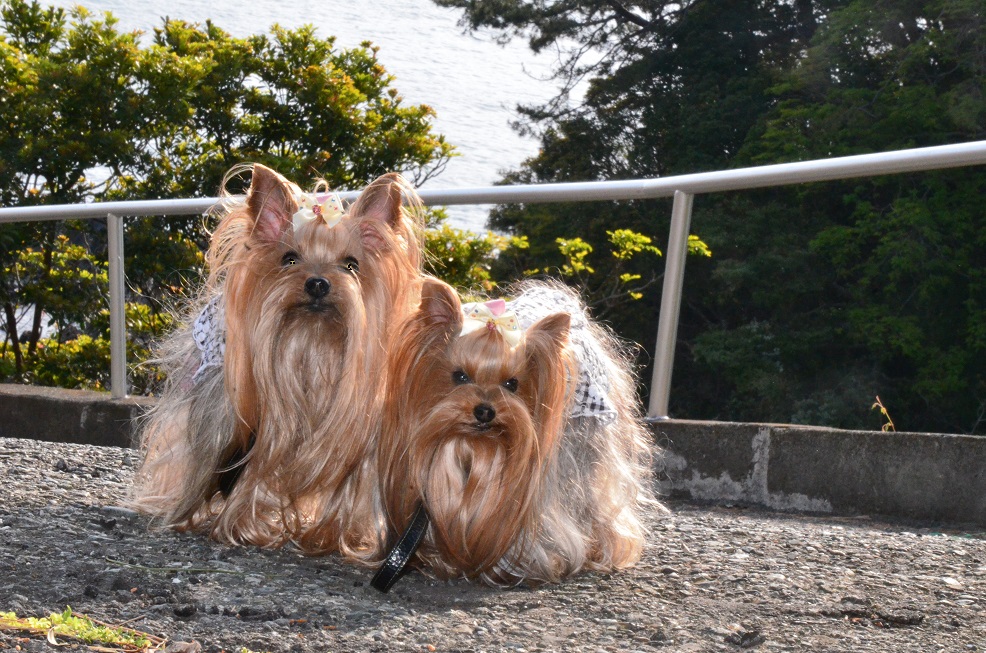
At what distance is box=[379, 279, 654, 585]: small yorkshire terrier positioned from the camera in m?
3.17

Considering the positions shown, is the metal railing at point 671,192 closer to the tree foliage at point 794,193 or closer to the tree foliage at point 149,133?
the tree foliage at point 149,133

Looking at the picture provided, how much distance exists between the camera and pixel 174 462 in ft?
12.9

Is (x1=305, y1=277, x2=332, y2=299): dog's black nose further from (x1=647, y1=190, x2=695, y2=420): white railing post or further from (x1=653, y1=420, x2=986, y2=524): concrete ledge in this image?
(x1=653, y1=420, x2=986, y2=524): concrete ledge

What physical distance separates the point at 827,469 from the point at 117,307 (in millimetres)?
3541

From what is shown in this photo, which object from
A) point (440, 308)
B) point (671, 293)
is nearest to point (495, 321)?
point (440, 308)

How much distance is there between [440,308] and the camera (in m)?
3.19

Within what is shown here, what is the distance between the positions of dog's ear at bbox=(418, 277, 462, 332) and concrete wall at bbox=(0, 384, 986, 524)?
187cm

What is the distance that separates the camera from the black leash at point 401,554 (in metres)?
3.22

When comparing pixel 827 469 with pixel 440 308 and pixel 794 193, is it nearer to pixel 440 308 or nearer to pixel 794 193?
pixel 440 308

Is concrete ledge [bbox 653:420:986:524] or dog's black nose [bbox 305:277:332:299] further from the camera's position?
concrete ledge [bbox 653:420:986:524]

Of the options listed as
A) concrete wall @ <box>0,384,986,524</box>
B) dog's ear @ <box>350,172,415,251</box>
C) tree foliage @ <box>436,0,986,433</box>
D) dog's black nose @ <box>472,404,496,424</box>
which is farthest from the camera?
tree foliage @ <box>436,0,986,433</box>

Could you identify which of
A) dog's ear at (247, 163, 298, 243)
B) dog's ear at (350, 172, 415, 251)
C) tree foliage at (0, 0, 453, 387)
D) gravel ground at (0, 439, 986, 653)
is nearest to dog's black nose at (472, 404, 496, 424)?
gravel ground at (0, 439, 986, 653)

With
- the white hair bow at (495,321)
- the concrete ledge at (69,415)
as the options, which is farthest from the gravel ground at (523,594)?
the concrete ledge at (69,415)

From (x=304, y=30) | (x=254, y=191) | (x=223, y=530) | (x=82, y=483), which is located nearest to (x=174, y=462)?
(x=223, y=530)
